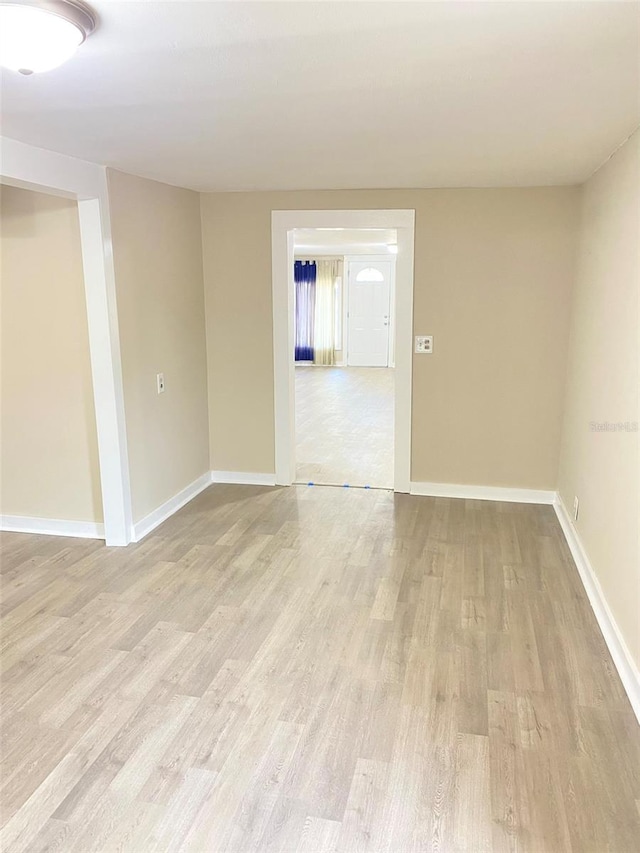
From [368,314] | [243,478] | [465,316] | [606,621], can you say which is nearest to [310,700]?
[606,621]

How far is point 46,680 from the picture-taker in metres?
2.41

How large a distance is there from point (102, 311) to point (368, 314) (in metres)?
8.77

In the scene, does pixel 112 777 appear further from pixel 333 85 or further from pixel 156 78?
pixel 333 85

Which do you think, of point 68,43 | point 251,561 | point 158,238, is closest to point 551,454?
point 251,561

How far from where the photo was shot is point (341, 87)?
1.97 meters

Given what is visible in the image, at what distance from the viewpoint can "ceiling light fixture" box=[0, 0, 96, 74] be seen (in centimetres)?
138

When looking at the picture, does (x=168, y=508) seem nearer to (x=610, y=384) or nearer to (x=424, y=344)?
(x=424, y=344)

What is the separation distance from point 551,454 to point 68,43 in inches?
149

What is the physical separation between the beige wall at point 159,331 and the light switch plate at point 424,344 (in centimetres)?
161

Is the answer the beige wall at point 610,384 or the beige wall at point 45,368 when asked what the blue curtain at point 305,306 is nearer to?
the beige wall at point 610,384

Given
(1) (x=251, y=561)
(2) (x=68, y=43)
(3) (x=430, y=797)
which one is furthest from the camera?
(1) (x=251, y=561)

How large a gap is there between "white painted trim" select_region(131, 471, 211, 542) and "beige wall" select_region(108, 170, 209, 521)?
0.04 m

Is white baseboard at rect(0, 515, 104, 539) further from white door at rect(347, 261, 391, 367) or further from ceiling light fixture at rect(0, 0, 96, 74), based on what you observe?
white door at rect(347, 261, 391, 367)

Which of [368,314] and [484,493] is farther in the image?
[368,314]
